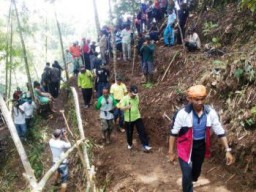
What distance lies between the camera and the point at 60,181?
31.5 feet

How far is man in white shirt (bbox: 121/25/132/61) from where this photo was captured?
15.9 meters

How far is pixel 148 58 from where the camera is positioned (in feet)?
42.4

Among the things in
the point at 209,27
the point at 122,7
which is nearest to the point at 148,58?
the point at 209,27

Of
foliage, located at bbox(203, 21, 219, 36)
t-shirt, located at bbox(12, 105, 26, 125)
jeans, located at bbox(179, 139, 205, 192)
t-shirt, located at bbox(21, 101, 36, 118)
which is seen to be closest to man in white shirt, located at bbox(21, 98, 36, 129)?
t-shirt, located at bbox(21, 101, 36, 118)

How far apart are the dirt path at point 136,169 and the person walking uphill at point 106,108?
1.73ft

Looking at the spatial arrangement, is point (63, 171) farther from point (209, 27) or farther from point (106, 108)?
point (209, 27)

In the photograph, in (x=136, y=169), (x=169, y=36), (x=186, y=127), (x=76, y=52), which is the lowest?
(x=136, y=169)

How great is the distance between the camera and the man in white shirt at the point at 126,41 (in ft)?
52.0

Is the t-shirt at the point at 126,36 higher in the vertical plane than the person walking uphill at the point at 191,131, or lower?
higher

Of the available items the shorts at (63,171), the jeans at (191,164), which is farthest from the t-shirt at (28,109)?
the jeans at (191,164)

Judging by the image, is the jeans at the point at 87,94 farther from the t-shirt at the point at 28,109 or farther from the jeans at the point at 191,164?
the jeans at the point at 191,164

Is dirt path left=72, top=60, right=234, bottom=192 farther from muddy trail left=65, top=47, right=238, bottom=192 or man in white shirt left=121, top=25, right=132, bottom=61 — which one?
man in white shirt left=121, top=25, right=132, bottom=61

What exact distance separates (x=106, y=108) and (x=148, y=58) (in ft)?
11.4

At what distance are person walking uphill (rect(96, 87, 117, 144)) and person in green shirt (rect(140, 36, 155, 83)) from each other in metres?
3.04
